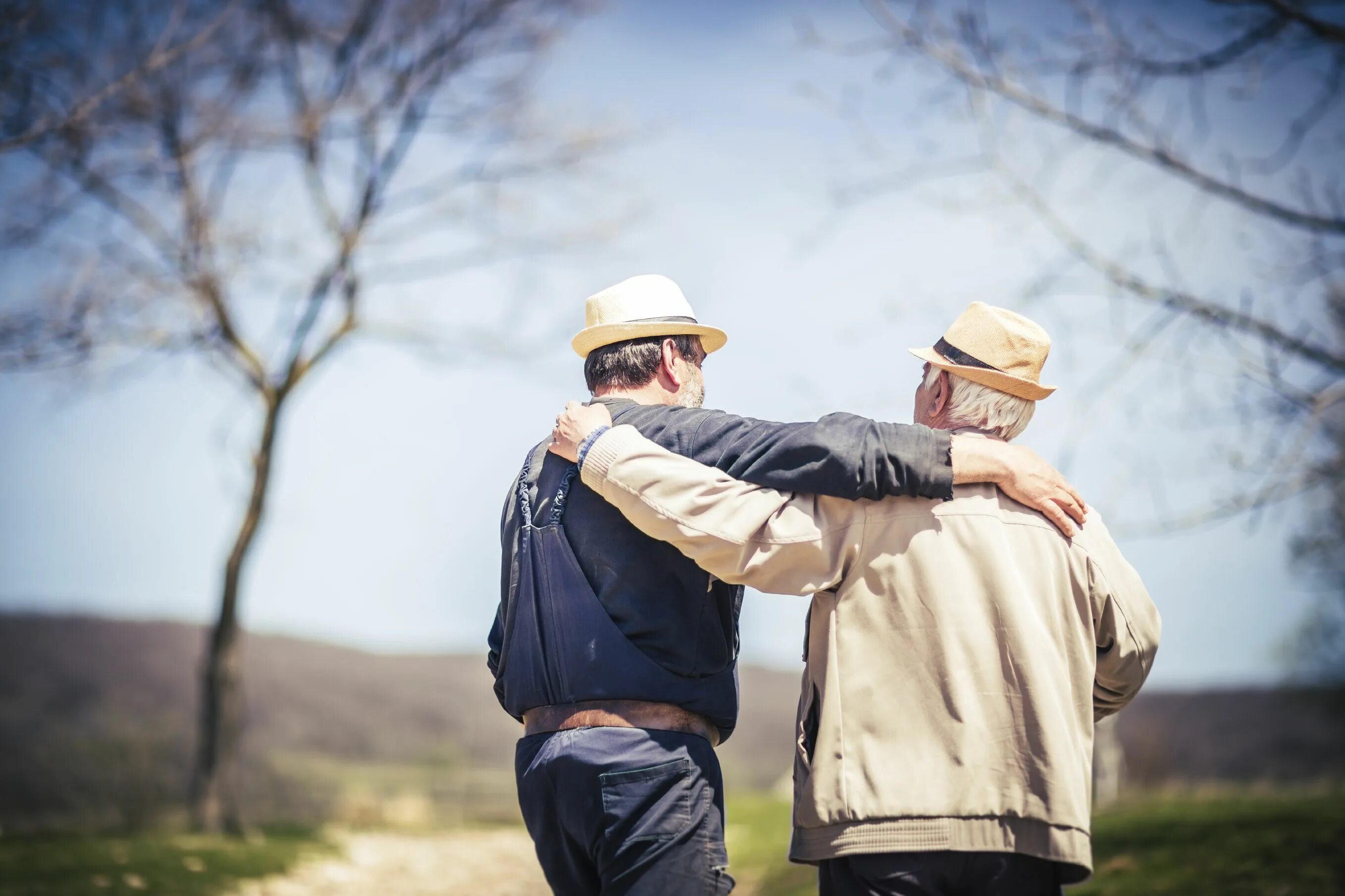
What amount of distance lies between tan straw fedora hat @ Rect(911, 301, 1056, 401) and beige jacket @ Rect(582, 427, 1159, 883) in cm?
29

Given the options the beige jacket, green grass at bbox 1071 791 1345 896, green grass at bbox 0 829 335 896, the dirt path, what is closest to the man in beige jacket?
the beige jacket

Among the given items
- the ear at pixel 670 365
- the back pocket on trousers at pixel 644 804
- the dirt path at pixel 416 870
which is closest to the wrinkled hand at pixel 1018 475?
the ear at pixel 670 365

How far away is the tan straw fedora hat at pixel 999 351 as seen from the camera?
8.30 ft

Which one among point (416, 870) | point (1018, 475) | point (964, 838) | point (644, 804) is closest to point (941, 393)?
point (1018, 475)

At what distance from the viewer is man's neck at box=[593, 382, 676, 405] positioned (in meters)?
2.76

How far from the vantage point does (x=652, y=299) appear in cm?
280

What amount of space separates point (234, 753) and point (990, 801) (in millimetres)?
8527

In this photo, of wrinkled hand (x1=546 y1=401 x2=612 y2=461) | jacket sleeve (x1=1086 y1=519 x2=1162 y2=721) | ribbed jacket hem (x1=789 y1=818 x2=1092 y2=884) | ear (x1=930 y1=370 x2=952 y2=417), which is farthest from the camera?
ear (x1=930 y1=370 x2=952 y2=417)

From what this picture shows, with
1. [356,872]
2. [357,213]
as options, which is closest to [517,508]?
[356,872]

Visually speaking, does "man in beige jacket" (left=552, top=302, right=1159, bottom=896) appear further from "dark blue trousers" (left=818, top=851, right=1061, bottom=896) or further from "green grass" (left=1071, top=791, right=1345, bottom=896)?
"green grass" (left=1071, top=791, right=1345, bottom=896)

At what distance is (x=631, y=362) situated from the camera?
2785 mm

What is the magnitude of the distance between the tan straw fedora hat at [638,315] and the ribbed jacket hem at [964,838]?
1.22 m

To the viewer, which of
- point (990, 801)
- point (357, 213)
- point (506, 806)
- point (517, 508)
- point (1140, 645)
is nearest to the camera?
point (990, 801)

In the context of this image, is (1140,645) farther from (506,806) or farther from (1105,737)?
(506,806)
